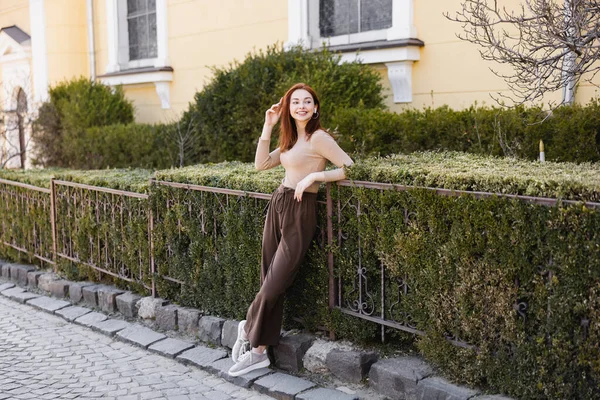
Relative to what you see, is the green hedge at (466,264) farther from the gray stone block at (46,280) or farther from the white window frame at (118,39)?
the white window frame at (118,39)

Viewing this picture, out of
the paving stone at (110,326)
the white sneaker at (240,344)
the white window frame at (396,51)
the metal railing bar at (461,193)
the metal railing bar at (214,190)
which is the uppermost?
the white window frame at (396,51)

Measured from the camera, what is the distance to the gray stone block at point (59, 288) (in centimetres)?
773

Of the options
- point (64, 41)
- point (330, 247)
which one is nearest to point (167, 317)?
point (330, 247)

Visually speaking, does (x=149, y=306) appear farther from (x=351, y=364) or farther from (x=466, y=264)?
(x=466, y=264)

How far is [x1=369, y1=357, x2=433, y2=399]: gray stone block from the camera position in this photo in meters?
4.34

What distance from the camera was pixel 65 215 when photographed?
26.0 ft

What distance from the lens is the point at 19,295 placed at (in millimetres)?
8008

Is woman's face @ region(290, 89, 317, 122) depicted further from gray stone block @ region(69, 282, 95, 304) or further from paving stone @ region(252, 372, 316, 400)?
gray stone block @ region(69, 282, 95, 304)

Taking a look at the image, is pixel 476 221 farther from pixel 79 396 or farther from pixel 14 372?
pixel 14 372

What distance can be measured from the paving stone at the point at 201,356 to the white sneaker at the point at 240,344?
1.05 ft

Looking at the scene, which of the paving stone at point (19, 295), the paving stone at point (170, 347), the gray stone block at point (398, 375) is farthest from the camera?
the paving stone at point (19, 295)

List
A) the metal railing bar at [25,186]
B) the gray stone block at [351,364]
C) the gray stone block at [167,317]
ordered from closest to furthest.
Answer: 1. the gray stone block at [351,364]
2. the gray stone block at [167,317]
3. the metal railing bar at [25,186]

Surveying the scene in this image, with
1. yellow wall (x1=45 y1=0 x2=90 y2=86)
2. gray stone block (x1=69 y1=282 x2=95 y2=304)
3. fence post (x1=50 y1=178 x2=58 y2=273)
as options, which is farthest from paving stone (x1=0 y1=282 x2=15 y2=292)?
yellow wall (x1=45 y1=0 x2=90 y2=86)

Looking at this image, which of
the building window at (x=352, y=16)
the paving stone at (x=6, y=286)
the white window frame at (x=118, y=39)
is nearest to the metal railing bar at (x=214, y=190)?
the paving stone at (x=6, y=286)
